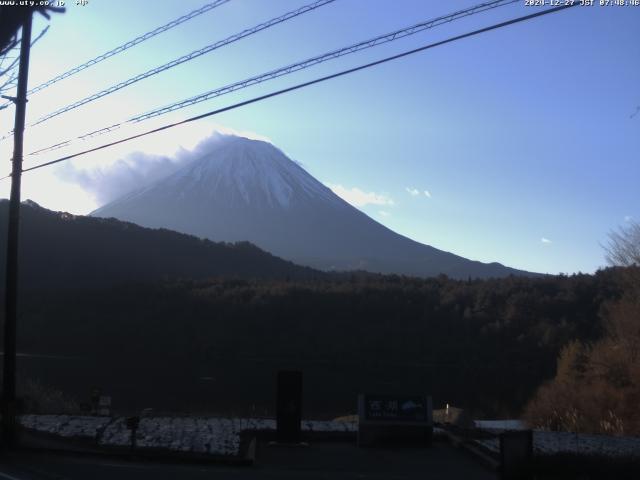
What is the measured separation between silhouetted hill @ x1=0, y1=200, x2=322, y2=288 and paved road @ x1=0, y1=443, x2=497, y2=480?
60646 mm

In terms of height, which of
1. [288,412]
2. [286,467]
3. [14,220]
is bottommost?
[286,467]

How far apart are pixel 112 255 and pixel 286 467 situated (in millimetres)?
78733

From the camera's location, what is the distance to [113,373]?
1737 inches

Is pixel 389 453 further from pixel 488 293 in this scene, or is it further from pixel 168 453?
pixel 488 293

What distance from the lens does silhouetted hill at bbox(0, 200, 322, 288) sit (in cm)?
Answer: 8025

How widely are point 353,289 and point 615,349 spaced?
149 ft

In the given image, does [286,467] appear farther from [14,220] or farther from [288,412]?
[14,220]

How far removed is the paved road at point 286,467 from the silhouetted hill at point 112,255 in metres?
60.6

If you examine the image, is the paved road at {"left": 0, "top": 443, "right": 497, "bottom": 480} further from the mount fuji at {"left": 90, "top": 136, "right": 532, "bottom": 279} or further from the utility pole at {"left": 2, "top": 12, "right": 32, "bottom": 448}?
the mount fuji at {"left": 90, "top": 136, "right": 532, "bottom": 279}

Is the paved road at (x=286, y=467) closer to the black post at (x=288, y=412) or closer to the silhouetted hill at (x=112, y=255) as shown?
the black post at (x=288, y=412)

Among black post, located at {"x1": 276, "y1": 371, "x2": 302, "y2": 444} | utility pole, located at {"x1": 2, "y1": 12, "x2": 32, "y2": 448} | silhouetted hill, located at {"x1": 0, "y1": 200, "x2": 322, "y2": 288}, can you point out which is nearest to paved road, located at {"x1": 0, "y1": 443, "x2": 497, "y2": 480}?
black post, located at {"x1": 276, "y1": 371, "x2": 302, "y2": 444}

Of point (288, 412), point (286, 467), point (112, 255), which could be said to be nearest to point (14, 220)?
point (288, 412)

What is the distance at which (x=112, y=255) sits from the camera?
8888cm

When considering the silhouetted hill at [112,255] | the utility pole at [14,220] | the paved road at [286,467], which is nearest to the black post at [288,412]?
the paved road at [286,467]
